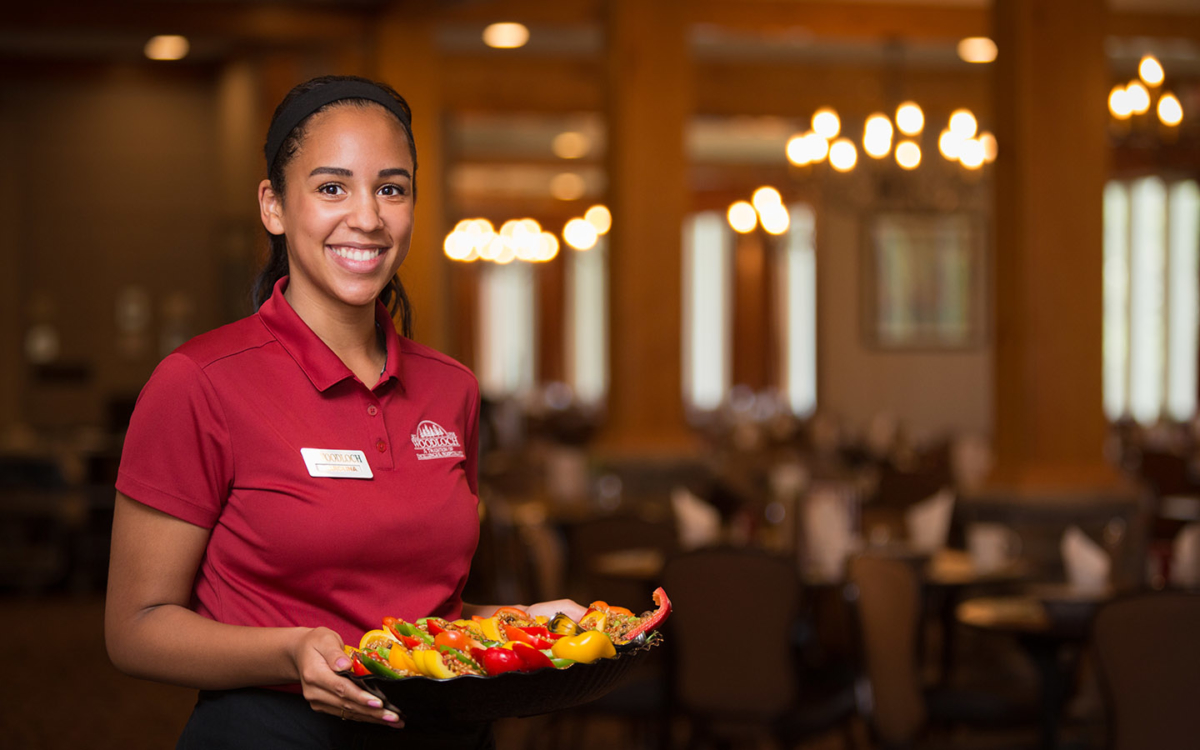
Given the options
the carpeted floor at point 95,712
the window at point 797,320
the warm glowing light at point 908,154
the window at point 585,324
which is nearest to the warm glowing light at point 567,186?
the window at point 585,324

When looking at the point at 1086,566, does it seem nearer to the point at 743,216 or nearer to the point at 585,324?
the point at 743,216

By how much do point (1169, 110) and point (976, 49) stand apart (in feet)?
18.5

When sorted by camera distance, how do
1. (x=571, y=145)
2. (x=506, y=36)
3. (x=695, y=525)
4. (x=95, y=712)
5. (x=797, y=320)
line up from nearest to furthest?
(x=695, y=525), (x=95, y=712), (x=506, y=36), (x=571, y=145), (x=797, y=320)

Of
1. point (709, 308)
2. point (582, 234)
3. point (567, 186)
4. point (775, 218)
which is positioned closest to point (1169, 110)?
point (775, 218)

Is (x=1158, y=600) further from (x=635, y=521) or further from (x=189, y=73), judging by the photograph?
(x=189, y=73)

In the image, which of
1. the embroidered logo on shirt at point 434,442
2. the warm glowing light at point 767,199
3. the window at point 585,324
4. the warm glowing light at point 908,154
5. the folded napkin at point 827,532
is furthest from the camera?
the window at point 585,324

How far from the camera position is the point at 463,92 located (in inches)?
502

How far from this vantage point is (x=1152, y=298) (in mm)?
13930

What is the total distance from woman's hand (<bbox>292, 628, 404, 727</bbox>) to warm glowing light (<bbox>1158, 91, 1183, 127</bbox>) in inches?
229

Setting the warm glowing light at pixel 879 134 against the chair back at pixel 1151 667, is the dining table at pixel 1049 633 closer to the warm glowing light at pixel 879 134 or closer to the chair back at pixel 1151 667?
the chair back at pixel 1151 667

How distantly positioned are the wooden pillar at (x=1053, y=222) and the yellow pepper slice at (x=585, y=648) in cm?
516

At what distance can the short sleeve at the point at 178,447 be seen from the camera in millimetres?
1450

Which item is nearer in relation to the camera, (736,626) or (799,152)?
(736,626)

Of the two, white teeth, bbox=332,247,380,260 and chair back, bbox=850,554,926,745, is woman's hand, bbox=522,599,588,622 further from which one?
chair back, bbox=850,554,926,745
